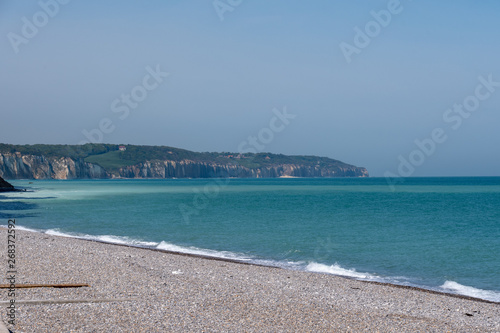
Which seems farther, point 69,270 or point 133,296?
point 69,270

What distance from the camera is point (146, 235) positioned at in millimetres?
28891

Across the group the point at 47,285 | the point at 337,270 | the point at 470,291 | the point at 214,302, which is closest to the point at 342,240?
the point at 337,270

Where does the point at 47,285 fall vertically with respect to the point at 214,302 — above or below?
above

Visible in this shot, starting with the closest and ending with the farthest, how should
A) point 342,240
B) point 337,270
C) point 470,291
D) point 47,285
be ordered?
point 47,285 < point 470,291 < point 337,270 < point 342,240

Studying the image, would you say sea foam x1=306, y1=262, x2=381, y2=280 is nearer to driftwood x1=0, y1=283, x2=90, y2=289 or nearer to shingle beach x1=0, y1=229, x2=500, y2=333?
shingle beach x1=0, y1=229, x2=500, y2=333

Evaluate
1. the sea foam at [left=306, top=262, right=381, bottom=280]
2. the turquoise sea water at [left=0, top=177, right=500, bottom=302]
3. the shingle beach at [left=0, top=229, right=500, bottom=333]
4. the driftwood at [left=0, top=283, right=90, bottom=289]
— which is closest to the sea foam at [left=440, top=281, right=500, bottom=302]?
the turquoise sea water at [left=0, top=177, right=500, bottom=302]

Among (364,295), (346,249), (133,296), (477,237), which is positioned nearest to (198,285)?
(133,296)

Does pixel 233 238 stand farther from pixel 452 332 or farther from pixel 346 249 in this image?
pixel 452 332

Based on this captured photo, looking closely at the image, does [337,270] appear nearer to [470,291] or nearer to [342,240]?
[470,291]

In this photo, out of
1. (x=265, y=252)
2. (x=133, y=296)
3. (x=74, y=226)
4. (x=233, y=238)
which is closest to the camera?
(x=133, y=296)

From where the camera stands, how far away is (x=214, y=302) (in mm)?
11016

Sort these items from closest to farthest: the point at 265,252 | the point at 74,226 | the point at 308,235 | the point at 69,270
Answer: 1. the point at 69,270
2. the point at 265,252
3. the point at 308,235
4. the point at 74,226

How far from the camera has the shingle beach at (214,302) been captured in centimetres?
921

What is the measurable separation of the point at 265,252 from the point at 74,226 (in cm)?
1717
